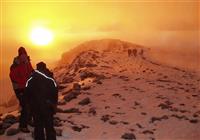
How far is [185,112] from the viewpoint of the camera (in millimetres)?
16828

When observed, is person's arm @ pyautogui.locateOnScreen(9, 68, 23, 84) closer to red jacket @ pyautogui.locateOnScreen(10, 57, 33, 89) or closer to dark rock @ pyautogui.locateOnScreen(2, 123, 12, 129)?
red jacket @ pyautogui.locateOnScreen(10, 57, 33, 89)

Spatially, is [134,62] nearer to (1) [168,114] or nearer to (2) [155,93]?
(2) [155,93]

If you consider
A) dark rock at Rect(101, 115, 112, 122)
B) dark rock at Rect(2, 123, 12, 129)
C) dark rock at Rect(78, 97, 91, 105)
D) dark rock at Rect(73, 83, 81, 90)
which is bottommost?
dark rock at Rect(101, 115, 112, 122)

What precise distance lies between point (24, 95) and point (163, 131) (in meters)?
4.81

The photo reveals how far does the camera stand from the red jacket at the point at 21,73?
39.7 ft

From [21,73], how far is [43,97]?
5.32 feet

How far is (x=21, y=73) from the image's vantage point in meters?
12.1

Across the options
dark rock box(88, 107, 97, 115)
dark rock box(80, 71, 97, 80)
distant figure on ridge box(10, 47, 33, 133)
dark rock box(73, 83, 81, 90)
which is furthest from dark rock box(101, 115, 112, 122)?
dark rock box(80, 71, 97, 80)

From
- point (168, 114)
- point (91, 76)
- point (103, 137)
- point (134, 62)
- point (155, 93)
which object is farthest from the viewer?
point (134, 62)

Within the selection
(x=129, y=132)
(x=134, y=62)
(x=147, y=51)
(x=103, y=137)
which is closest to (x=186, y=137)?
(x=129, y=132)

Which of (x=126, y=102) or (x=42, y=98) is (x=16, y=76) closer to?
(x=42, y=98)

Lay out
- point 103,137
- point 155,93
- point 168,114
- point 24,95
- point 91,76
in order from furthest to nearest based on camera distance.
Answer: point 91,76, point 155,93, point 168,114, point 103,137, point 24,95

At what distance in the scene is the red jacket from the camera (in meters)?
12.1

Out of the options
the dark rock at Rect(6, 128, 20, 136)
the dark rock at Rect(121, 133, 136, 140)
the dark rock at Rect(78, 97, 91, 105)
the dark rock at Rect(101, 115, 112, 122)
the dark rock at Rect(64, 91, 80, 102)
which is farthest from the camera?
the dark rock at Rect(64, 91, 80, 102)
